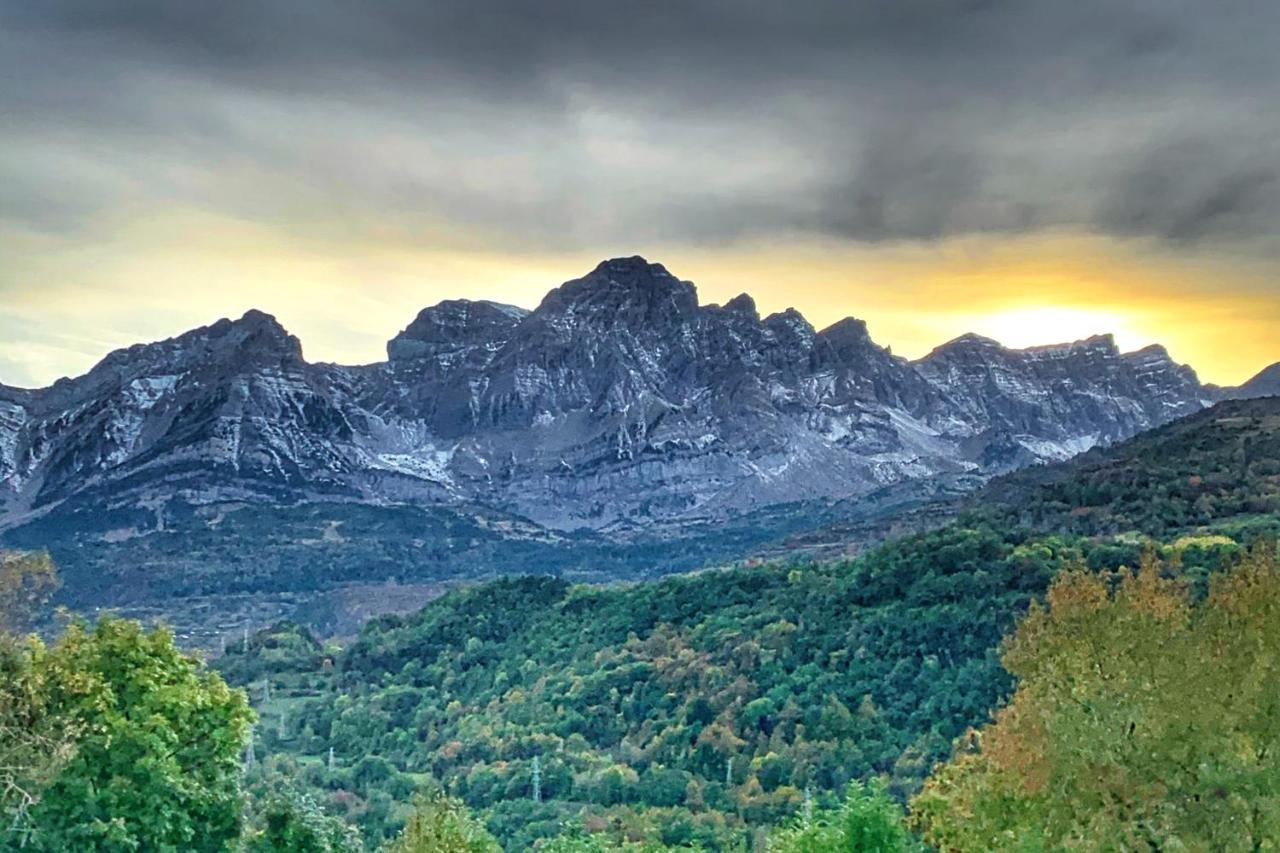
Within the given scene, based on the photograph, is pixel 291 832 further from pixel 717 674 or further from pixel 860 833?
pixel 717 674

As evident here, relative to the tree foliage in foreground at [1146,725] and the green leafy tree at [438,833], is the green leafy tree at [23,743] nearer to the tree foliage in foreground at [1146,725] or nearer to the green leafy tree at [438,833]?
the green leafy tree at [438,833]

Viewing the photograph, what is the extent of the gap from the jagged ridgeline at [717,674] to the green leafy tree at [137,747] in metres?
23.4

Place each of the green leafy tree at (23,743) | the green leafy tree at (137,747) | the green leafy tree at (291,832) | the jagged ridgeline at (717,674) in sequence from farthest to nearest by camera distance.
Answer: the jagged ridgeline at (717,674) → the green leafy tree at (291,832) → the green leafy tree at (137,747) → the green leafy tree at (23,743)

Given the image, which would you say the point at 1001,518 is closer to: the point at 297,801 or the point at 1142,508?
the point at 1142,508

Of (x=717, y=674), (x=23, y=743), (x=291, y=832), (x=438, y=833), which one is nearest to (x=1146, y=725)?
(x=438, y=833)

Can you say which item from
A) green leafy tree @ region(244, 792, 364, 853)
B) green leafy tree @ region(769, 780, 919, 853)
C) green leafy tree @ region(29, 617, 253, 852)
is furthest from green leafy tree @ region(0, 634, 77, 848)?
green leafy tree @ region(769, 780, 919, 853)

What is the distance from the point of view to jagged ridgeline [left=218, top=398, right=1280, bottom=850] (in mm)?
69625

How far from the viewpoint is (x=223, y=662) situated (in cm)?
12694

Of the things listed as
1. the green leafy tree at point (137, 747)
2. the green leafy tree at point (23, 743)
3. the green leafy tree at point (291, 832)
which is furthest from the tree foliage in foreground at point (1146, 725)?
the green leafy tree at point (23, 743)

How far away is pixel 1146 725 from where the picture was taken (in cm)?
2555

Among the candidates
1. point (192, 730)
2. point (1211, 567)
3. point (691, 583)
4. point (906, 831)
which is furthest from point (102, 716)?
point (691, 583)

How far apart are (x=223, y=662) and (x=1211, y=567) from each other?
97269 millimetres

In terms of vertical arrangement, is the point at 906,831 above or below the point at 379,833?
above

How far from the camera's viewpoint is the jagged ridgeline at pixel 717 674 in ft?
228
